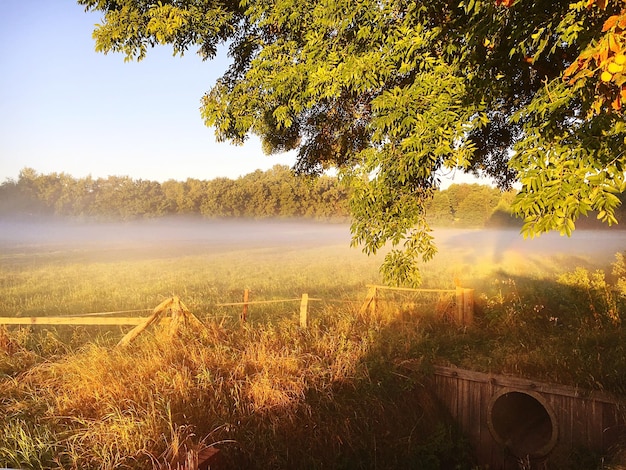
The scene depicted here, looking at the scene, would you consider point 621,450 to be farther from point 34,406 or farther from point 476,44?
point 34,406

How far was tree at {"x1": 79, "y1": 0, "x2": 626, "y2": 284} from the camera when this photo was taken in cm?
430

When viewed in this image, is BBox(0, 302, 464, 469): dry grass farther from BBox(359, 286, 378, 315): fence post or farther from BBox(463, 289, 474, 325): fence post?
BBox(463, 289, 474, 325): fence post

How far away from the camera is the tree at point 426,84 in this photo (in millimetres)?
4297

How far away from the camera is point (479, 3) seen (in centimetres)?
509

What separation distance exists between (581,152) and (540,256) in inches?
832

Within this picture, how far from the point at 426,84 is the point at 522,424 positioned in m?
8.21

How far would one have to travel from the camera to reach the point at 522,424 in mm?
10031

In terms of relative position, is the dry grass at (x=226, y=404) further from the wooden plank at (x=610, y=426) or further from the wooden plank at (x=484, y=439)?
the wooden plank at (x=610, y=426)

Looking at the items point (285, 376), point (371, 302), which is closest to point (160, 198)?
point (371, 302)

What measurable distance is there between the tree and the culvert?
3.82 meters

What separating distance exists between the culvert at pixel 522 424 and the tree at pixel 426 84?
12.5 ft

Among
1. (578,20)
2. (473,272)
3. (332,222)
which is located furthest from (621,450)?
(332,222)

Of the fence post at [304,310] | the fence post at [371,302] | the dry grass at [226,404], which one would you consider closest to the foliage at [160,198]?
the fence post at [371,302]

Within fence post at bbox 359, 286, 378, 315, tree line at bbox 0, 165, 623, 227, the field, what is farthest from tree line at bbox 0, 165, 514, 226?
fence post at bbox 359, 286, 378, 315
